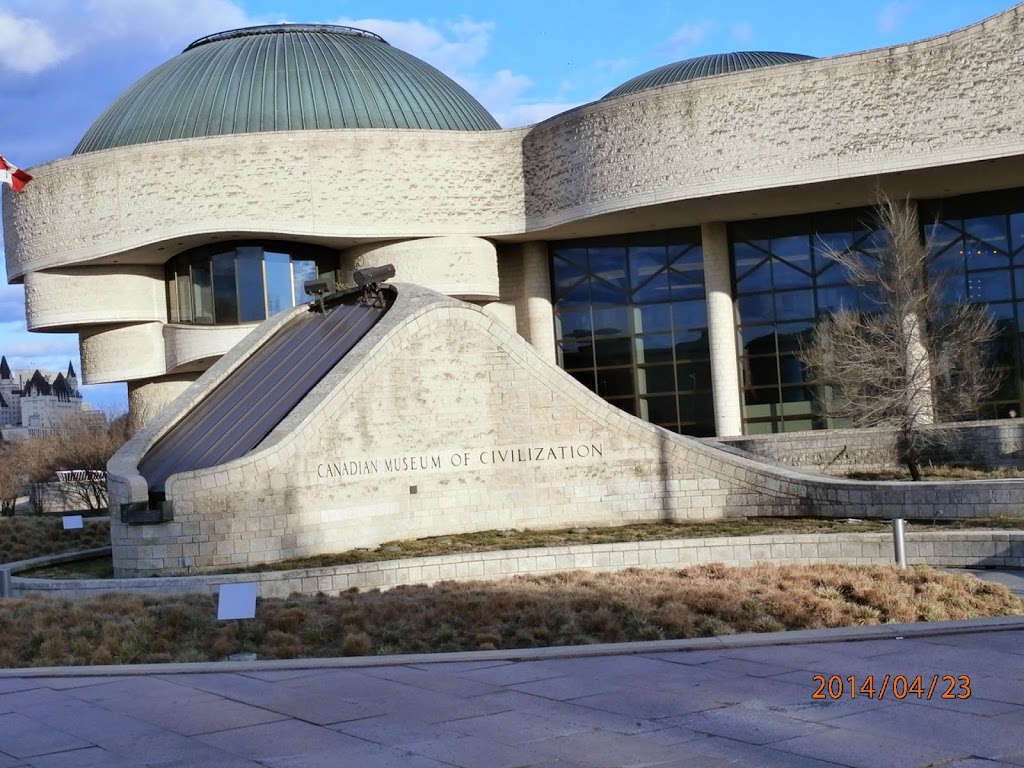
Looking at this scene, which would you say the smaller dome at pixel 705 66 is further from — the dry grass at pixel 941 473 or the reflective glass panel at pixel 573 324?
the dry grass at pixel 941 473

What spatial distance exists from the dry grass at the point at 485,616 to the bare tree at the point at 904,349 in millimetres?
14912

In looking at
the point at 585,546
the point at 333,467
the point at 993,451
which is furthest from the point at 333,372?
the point at 993,451

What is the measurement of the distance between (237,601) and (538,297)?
35.5 m

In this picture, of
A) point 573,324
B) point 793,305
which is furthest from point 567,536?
point 573,324

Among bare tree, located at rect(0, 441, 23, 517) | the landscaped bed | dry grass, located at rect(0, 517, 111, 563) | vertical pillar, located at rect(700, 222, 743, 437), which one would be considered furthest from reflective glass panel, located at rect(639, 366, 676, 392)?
bare tree, located at rect(0, 441, 23, 517)

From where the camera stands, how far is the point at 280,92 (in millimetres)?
47844

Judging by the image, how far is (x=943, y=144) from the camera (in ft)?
117

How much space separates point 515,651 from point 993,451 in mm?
23235

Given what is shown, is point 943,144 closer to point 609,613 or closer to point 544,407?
point 544,407

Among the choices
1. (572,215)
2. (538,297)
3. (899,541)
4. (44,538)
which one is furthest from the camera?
(538,297)

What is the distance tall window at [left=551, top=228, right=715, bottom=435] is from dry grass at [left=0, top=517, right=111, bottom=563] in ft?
70.2

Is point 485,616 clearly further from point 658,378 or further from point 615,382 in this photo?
point 615,382
